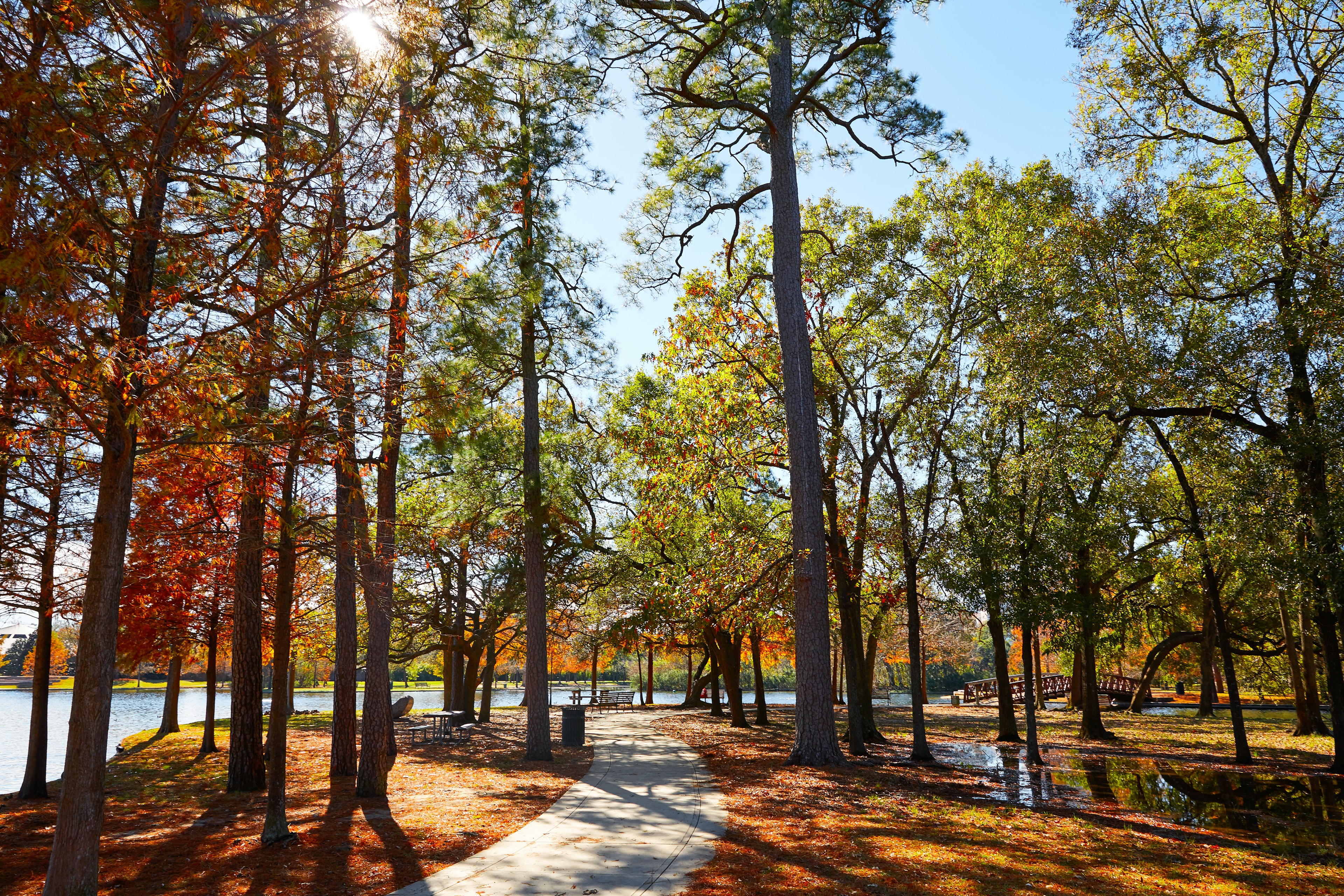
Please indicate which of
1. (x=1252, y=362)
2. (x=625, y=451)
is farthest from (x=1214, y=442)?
(x=625, y=451)

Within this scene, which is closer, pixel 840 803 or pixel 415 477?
pixel 840 803

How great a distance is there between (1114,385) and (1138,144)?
6329mm

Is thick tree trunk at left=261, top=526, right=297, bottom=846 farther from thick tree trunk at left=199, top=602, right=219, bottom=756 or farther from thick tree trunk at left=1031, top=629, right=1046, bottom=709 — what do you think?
thick tree trunk at left=1031, top=629, right=1046, bottom=709

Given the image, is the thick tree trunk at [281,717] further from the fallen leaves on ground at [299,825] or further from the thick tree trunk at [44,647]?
the thick tree trunk at [44,647]

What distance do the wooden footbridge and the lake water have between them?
35.9 ft

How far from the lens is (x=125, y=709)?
43812mm

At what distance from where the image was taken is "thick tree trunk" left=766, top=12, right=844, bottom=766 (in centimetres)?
1320

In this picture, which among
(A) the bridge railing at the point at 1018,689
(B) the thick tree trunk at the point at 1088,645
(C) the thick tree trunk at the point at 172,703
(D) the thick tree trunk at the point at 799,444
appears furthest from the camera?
(A) the bridge railing at the point at 1018,689

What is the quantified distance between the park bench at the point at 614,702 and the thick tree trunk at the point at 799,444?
18720 mm

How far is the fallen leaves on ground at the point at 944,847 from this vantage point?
6.59 meters

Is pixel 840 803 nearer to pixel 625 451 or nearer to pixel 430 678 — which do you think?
pixel 625 451

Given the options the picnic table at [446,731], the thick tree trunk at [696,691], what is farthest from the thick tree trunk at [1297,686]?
the picnic table at [446,731]

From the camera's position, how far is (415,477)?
21.2 meters

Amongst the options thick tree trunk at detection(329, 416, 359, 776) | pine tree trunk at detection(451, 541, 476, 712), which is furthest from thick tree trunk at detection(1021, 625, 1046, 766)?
pine tree trunk at detection(451, 541, 476, 712)
